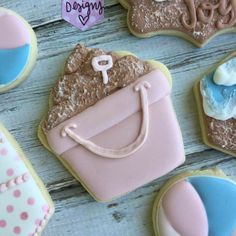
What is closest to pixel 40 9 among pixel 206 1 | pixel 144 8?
pixel 144 8

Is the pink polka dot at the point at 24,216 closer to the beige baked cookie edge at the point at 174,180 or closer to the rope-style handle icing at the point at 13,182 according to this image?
the rope-style handle icing at the point at 13,182

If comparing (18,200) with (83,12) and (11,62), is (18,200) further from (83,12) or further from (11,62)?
(83,12)

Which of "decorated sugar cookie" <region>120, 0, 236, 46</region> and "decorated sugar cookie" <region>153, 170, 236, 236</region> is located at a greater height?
"decorated sugar cookie" <region>120, 0, 236, 46</region>

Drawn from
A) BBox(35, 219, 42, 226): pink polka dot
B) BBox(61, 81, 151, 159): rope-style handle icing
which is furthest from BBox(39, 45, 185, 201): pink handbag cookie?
BBox(35, 219, 42, 226): pink polka dot

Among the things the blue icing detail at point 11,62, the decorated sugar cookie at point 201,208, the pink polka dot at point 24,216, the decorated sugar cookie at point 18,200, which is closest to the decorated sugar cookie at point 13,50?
the blue icing detail at point 11,62

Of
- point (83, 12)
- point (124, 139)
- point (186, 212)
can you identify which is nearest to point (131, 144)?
point (124, 139)

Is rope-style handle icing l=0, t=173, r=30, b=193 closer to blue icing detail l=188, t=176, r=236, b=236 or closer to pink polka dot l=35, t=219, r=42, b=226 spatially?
pink polka dot l=35, t=219, r=42, b=226

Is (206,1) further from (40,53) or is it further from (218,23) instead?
(40,53)
